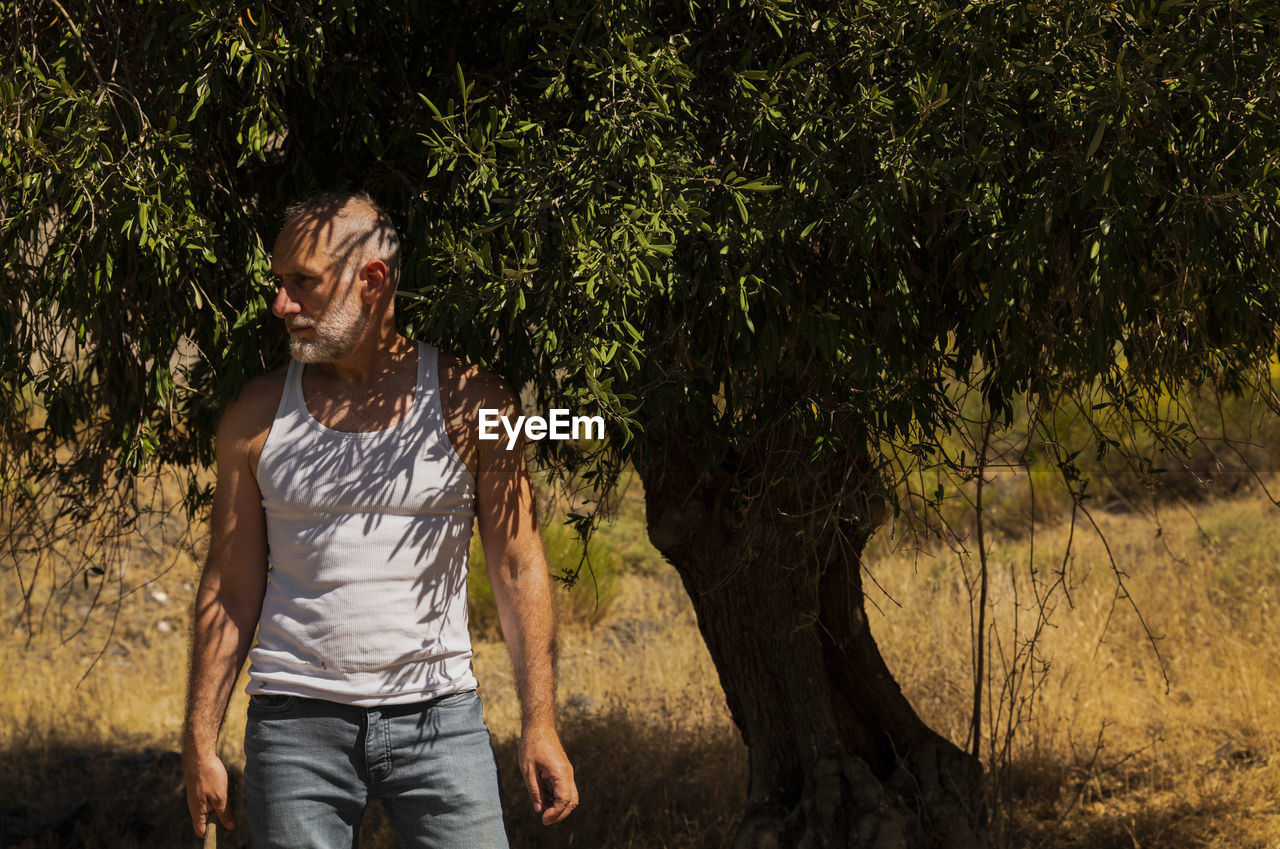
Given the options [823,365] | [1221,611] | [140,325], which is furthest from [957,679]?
[140,325]

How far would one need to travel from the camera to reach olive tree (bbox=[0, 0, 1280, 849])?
2400mm

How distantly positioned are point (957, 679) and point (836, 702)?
2.86 metres

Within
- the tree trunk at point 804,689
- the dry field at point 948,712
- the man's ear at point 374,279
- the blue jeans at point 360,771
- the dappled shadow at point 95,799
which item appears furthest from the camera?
the dappled shadow at point 95,799

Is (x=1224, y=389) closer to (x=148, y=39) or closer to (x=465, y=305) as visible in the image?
(x=465, y=305)

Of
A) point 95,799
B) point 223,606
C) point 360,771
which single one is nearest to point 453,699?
point 360,771

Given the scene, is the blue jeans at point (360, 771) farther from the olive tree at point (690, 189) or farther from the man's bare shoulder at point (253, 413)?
the olive tree at point (690, 189)

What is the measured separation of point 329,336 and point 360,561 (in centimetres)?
44

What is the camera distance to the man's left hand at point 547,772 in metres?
2.39

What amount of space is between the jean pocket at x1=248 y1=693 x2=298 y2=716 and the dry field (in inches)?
74.4

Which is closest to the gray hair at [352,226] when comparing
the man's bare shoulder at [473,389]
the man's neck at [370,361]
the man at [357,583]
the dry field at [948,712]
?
the man at [357,583]

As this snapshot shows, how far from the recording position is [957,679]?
23.2ft

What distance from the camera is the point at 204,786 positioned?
240 cm

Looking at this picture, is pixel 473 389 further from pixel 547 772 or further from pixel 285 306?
pixel 547 772

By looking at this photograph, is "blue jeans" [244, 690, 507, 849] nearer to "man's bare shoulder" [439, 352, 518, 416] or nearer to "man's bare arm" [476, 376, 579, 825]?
"man's bare arm" [476, 376, 579, 825]
